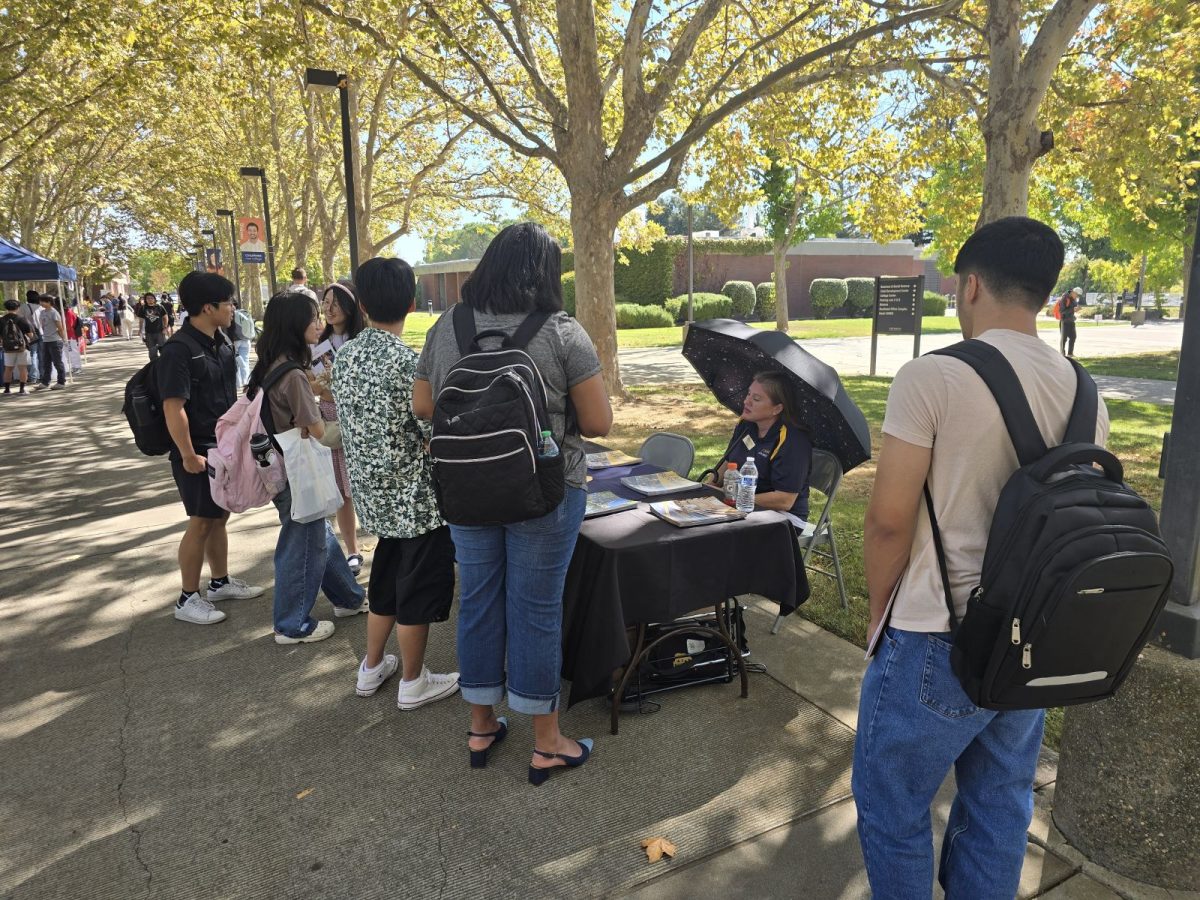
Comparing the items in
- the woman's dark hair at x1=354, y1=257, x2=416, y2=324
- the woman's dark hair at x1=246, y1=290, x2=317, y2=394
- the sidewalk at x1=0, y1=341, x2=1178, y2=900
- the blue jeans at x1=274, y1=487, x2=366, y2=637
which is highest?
the woman's dark hair at x1=354, y1=257, x2=416, y2=324

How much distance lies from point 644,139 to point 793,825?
9.44 meters

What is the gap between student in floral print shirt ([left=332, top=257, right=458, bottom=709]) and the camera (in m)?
3.20

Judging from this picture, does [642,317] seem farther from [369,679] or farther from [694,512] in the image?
[369,679]

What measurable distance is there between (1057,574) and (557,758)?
2.07 meters

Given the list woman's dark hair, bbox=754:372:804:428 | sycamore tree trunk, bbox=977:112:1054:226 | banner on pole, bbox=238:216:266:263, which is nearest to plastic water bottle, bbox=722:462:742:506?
woman's dark hair, bbox=754:372:804:428

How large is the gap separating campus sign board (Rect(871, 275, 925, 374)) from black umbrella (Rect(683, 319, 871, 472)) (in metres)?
11.8

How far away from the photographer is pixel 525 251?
8.51 feet

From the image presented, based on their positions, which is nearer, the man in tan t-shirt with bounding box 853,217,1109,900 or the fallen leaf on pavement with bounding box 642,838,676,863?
the man in tan t-shirt with bounding box 853,217,1109,900

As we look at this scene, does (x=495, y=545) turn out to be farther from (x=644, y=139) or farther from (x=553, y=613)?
(x=644, y=139)

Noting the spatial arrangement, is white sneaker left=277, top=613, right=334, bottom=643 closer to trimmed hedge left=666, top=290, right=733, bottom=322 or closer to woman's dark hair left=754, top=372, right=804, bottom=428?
woman's dark hair left=754, top=372, right=804, bottom=428

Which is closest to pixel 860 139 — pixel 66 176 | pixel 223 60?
pixel 223 60

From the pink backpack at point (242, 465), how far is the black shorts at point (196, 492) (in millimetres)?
221

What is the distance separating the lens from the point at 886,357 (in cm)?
1959

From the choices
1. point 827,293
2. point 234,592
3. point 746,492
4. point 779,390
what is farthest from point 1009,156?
point 827,293
